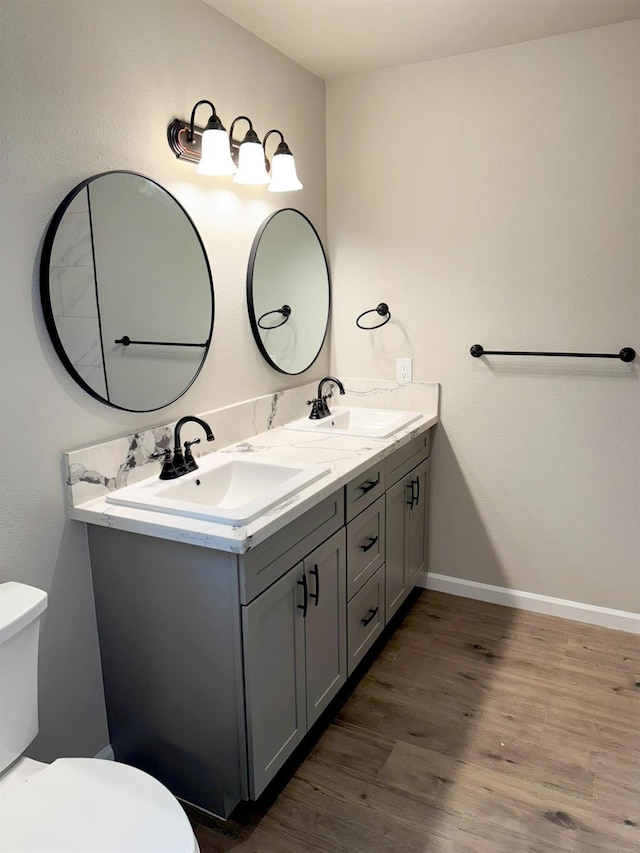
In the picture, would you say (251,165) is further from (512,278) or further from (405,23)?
(512,278)

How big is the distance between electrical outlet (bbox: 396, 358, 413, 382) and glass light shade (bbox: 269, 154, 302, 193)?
3.03 ft

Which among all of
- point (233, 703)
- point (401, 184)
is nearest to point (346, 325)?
point (401, 184)

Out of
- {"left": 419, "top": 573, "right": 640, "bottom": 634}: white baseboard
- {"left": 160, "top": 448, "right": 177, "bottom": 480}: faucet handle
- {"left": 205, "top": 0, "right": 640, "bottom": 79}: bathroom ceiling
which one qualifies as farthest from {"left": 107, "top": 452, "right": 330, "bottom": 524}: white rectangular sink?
{"left": 205, "top": 0, "right": 640, "bottom": 79}: bathroom ceiling

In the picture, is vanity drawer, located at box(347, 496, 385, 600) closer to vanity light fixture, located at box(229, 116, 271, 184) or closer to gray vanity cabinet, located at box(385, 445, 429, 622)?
gray vanity cabinet, located at box(385, 445, 429, 622)

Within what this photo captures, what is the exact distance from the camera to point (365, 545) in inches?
86.1

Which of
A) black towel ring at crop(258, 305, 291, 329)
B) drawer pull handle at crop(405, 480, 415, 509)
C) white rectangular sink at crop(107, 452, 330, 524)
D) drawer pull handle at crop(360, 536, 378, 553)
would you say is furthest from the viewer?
drawer pull handle at crop(405, 480, 415, 509)

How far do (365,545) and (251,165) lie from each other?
1.34 metres

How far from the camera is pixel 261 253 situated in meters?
2.38

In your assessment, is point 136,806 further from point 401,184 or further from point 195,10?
point 401,184

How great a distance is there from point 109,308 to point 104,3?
0.80 metres

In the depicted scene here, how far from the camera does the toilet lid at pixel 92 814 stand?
3.66 feet

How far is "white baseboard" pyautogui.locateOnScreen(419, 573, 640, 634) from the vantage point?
2576 mm

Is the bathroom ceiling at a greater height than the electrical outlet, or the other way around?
the bathroom ceiling

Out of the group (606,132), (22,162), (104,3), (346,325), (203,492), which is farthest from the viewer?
(346,325)
